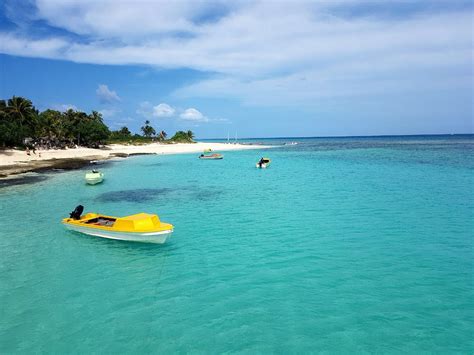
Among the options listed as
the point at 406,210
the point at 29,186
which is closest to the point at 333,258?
the point at 406,210

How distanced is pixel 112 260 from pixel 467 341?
14.6 metres

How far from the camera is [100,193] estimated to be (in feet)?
118

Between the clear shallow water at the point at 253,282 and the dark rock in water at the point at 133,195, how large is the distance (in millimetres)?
5308

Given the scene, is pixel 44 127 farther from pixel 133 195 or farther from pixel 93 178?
pixel 133 195

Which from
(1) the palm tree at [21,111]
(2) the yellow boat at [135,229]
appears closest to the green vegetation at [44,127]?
(1) the palm tree at [21,111]

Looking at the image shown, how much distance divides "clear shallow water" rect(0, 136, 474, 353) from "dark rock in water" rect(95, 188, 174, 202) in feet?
17.4

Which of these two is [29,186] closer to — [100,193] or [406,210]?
[100,193]

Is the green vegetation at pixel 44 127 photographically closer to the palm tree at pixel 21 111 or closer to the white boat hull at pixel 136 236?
the palm tree at pixel 21 111

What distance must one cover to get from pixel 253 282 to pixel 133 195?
24.2 meters

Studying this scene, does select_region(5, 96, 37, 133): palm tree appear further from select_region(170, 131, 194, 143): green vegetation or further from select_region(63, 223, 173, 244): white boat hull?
select_region(170, 131, 194, 143): green vegetation

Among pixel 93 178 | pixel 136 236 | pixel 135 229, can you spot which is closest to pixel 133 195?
pixel 93 178

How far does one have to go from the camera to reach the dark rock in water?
32.3 meters

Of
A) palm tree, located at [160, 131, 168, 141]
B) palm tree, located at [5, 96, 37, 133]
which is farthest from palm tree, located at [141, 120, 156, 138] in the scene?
palm tree, located at [5, 96, 37, 133]

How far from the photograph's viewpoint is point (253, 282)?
13.4 m
